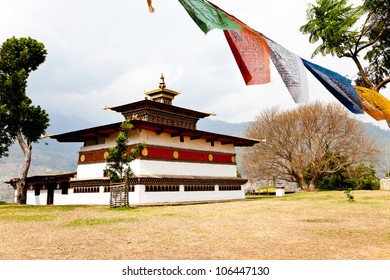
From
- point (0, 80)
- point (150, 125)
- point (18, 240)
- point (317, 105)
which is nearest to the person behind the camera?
point (18, 240)

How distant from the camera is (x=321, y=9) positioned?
68.8ft

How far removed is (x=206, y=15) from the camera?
178 inches

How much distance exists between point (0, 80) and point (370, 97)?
33943 mm

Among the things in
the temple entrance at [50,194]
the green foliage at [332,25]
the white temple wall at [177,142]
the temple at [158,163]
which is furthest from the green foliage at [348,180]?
the temple entrance at [50,194]

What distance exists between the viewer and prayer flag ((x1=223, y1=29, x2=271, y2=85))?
467 centimetres

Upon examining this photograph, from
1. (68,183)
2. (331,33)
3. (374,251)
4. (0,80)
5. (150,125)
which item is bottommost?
(374,251)

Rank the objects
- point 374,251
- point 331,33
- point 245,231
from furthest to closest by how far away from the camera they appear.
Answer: point 331,33
point 245,231
point 374,251

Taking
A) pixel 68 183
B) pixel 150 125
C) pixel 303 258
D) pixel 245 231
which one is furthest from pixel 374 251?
pixel 68 183

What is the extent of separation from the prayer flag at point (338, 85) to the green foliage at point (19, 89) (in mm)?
31678

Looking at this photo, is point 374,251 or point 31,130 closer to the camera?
point 374,251

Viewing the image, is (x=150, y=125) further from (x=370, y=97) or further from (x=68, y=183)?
(x=370, y=97)

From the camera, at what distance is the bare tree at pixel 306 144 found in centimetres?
4422

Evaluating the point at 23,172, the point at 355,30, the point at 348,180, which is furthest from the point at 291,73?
the point at 348,180

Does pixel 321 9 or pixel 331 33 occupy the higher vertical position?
pixel 321 9
